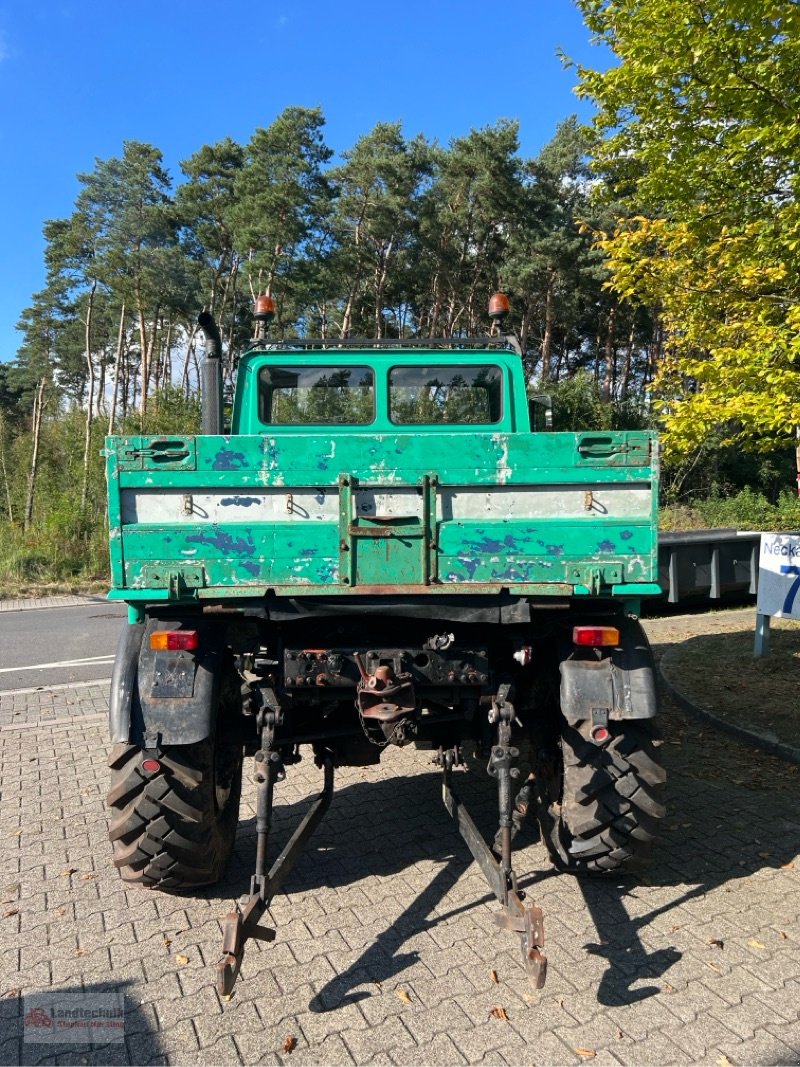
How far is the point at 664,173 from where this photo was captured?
17.2ft

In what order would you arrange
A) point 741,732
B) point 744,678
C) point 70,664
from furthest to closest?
point 70,664 → point 744,678 → point 741,732

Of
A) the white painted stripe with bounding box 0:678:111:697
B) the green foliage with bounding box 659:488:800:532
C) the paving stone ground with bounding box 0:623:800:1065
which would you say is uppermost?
the green foliage with bounding box 659:488:800:532

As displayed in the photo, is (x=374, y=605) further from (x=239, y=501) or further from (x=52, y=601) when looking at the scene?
(x=52, y=601)

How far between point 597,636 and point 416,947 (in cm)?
145

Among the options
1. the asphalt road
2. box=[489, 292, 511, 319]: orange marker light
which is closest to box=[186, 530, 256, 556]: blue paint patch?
box=[489, 292, 511, 319]: orange marker light

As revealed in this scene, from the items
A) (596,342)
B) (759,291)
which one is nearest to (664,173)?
(759,291)

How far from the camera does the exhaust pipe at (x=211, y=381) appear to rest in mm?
4195

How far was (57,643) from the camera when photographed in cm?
970

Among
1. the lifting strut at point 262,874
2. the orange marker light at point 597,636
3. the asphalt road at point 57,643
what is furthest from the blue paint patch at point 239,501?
the asphalt road at point 57,643

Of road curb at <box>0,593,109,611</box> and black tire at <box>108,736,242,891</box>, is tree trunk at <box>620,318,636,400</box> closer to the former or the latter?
road curb at <box>0,593,109,611</box>

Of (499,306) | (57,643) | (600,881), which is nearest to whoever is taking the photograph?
(600,881)

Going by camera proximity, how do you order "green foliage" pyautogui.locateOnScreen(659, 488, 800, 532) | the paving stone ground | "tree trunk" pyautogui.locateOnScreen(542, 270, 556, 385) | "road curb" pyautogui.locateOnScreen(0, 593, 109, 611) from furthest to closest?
"tree trunk" pyautogui.locateOnScreen(542, 270, 556, 385) → "green foliage" pyautogui.locateOnScreen(659, 488, 800, 532) → "road curb" pyautogui.locateOnScreen(0, 593, 109, 611) → the paving stone ground

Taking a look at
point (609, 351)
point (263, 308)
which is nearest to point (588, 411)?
point (609, 351)

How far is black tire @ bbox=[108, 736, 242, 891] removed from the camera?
10.5ft
